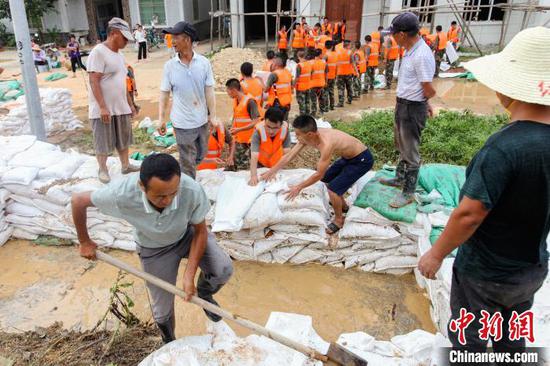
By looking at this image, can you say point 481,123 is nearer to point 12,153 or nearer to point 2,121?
point 12,153

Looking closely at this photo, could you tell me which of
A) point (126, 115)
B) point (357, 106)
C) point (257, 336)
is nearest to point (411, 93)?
point (257, 336)

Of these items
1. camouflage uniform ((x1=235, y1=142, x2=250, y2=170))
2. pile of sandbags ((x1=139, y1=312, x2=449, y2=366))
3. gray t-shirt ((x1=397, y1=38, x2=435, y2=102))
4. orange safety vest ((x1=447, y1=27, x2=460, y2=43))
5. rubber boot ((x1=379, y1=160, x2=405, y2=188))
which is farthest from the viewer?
orange safety vest ((x1=447, y1=27, x2=460, y2=43))

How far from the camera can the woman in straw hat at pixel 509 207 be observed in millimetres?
1586

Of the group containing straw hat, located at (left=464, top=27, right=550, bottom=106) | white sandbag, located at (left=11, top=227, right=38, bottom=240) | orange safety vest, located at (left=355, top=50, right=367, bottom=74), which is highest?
straw hat, located at (left=464, top=27, right=550, bottom=106)

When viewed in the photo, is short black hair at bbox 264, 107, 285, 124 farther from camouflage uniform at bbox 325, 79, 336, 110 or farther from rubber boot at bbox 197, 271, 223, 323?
camouflage uniform at bbox 325, 79, 336, 110

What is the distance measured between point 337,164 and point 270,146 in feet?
2.22

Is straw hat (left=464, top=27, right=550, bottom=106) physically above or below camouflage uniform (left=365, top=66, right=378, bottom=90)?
above

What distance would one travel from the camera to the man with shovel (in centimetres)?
202

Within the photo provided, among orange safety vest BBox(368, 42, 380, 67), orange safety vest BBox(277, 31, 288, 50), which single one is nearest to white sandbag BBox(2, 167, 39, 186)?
orange safety vest BBox(368, 42, 380, 67)

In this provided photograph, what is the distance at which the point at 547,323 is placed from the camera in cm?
261

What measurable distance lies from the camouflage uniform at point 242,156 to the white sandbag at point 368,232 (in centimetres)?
185

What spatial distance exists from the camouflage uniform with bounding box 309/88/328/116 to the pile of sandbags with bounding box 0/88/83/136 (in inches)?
164

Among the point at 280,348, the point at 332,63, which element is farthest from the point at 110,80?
the point at 332,63

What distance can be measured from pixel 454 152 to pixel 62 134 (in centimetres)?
606
